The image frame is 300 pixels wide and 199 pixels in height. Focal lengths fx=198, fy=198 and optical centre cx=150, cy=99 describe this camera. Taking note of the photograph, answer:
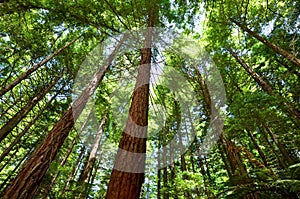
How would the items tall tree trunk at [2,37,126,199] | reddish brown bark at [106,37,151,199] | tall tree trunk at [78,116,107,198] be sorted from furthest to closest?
tall tree trunk at [78,116,107,198] < tall tree trunk at [2,37,126,199] < reddish brown bark at [106,37,151,199]

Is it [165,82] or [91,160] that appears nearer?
[91,160]

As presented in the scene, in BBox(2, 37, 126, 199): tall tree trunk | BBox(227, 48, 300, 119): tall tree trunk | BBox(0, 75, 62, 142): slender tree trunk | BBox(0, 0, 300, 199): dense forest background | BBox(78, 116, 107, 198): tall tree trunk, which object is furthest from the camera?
BBox(78, 116, 107, 198): tall tree trunk

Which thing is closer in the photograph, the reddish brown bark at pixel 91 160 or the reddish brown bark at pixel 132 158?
the reddish brown bark at pixel 132 158

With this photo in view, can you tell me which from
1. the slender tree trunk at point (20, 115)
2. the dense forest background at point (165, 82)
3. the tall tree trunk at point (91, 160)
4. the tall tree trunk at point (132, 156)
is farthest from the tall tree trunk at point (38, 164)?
the slender tree trunk at point (20, 115)

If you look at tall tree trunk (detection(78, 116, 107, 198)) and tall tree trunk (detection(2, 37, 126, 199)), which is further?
tall tree trunk (detection(78, 116, 107, 198))

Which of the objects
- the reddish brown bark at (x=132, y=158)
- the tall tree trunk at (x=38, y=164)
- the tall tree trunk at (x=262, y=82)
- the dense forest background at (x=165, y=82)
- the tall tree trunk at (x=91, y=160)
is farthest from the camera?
the tall tree trunk at (x=91, y=160)

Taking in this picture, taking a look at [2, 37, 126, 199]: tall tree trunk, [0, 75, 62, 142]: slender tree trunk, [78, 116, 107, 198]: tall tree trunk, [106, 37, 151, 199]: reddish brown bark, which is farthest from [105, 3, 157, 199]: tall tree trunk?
[0, 75, 62, 142]: slender tree trunk

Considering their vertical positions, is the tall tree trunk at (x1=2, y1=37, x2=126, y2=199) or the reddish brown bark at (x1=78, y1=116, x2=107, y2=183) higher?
the reddish brown bark at (x1=78, y1=116, x2=107, y2=183)

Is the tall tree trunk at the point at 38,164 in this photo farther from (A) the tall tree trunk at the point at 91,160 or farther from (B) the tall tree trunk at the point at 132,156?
(A) the tall tree trunk at the point at 91,160

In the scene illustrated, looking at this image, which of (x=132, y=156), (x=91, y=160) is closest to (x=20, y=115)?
(x=91, y=160)

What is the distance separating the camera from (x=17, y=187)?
3.42 metres

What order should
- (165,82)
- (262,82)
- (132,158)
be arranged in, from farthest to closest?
(165,82) < (262,82) < (132,158)

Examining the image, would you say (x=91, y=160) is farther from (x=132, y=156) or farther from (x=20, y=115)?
(x=132, y=156)

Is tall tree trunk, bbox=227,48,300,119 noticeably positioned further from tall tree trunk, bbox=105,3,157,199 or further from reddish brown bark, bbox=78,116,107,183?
reddish brown bark, bbox=78,116,107,183
